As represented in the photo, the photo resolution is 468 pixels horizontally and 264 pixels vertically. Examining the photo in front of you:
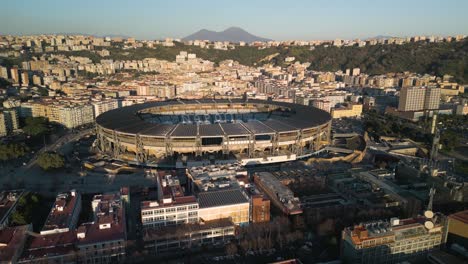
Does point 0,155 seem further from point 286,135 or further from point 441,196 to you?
point 441,196

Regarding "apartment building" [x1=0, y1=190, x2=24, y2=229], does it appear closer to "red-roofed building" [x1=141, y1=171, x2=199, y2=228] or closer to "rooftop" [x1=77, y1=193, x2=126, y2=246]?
"rooftop" [x1=77, y1=193, x2=126, y2=246]

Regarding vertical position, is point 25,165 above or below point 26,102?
below

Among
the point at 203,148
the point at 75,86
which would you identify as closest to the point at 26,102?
the point at 75,86

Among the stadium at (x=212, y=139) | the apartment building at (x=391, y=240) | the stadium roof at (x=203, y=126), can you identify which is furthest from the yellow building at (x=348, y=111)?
the apartment building at (x=391, y=240)

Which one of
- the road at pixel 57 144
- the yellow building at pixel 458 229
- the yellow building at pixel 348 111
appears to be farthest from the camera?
A: the yellow building at pixel 348 111

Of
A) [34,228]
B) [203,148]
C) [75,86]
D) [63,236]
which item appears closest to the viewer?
[63,236]

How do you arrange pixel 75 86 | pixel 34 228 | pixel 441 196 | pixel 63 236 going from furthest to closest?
1. pixel 75 86
2. pixel 441 196
3. pixel 34 228
4. pixel 63 236

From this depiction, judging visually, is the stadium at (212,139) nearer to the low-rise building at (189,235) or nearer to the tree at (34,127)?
the tree at (34,127)
